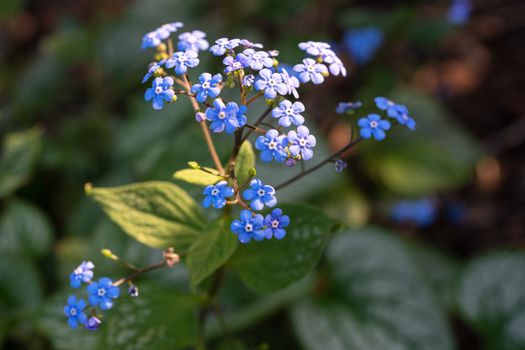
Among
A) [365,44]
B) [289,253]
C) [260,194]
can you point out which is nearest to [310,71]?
[260,194]

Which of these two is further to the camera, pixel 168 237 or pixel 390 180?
pixel 390 180

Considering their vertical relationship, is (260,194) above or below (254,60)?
below

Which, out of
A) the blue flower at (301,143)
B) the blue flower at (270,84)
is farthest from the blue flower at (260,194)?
the blue flower at (270,84)

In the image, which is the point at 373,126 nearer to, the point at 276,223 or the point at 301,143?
the point at 301,143

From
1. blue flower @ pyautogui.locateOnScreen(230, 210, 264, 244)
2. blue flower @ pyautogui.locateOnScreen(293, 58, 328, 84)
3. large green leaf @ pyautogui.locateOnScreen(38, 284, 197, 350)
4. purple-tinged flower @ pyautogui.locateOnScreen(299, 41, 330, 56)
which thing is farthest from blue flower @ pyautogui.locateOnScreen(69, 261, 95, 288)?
purple-tinged flower @ pyautogui.locateOnScreen(299, 41, 330, 56)

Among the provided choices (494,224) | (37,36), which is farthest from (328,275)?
(37,36)

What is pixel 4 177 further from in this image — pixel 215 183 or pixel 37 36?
pixel 37 36

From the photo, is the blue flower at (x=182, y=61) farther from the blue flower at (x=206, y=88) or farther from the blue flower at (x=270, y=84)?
the blue flower at (x=270, y=84)

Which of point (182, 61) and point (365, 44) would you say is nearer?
point (182, 61)
